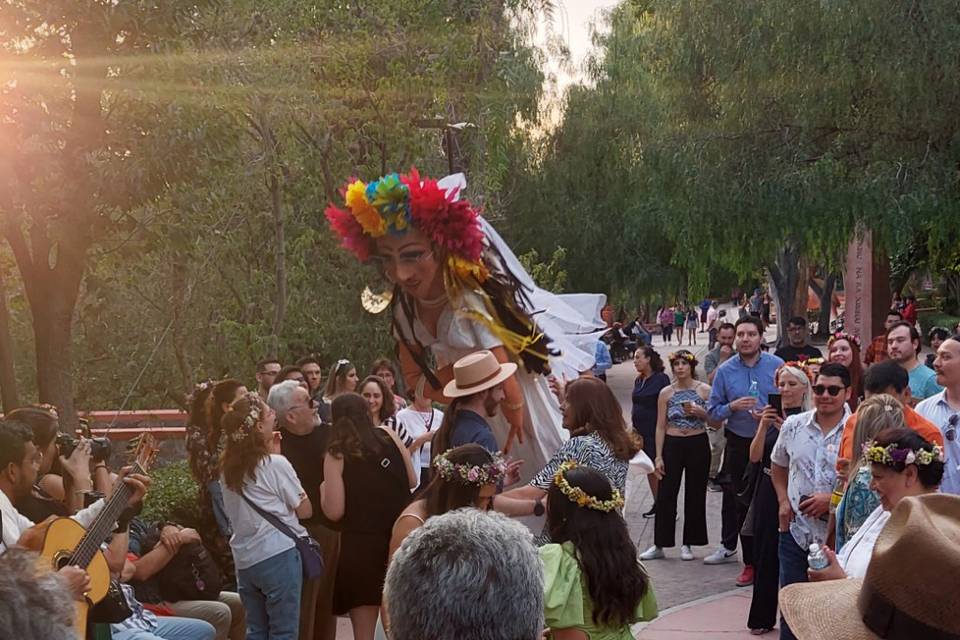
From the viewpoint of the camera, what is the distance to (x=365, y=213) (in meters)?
7.23

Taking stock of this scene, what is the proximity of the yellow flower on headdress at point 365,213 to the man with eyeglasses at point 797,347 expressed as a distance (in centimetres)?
494

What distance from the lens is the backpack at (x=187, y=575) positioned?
6.50m

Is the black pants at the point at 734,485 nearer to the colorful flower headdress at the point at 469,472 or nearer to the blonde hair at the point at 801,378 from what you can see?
the blonde hair at the point at 801,378

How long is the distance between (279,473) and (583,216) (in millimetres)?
24298

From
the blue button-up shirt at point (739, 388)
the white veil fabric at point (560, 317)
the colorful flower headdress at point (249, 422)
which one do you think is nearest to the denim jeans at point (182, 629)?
the colorful flower headdress at point (249, 422)

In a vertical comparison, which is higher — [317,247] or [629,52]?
[629,52]

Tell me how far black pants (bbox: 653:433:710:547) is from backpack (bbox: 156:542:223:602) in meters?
4.78

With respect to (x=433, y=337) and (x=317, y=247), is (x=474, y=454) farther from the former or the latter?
(x=317, y=247)

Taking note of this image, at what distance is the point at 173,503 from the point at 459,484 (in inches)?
151

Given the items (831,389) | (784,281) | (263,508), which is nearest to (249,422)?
(263,508)

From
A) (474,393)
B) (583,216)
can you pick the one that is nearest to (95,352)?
(474,393)

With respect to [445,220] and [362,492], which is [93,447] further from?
[445,220]

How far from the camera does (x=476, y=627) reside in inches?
112

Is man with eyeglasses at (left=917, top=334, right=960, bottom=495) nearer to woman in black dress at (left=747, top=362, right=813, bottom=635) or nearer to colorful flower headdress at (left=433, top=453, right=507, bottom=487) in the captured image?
woman in black dress at (left=747, top=362, right=813, bottom=635)
